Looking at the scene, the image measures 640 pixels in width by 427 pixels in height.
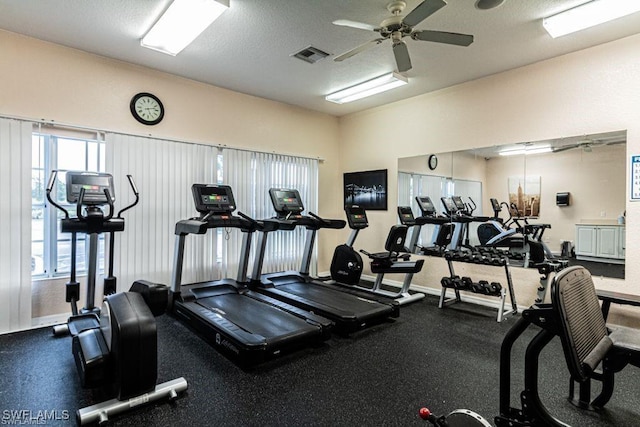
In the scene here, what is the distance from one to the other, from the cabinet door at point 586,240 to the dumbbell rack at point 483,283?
2.48 ft

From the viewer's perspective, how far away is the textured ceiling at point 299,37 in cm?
298

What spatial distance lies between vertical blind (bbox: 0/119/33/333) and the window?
0.32ft

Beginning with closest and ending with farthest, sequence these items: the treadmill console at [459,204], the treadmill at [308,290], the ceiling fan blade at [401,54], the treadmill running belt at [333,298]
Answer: the ceiling fan blade at [401,54] < the treadmill at [308,290] < the treadmill running belt at [333,298] < the treadmill console at [459,204]

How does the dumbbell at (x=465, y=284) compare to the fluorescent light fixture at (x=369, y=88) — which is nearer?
the dumbbell at (x=465, y=284)

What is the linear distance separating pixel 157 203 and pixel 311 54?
2670 millimetres

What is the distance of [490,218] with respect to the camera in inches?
180

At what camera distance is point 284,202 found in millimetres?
4895

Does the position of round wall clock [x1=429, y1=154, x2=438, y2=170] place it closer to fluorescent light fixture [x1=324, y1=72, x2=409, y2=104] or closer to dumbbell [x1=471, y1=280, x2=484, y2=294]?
fluorescent light fixture [x1=324, y1=72, x2=409, y2=104]

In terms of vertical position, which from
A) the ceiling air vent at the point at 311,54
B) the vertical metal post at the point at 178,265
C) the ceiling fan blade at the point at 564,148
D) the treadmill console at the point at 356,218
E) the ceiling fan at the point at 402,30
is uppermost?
the ceiling air vent at the point at 311,54

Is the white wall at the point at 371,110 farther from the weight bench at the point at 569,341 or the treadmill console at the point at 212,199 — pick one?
the weight bench at the point at 569,341

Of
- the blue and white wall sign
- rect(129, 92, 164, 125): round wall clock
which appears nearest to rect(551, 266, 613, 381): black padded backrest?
the blue and white wall sign

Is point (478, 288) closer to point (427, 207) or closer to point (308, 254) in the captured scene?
point (427, 207)

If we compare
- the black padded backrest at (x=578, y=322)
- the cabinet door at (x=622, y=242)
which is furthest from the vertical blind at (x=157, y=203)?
the cabinet door at (x=622, y=242)

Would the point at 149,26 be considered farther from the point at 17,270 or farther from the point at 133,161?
the point at 17,270
